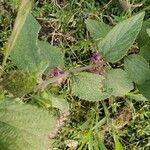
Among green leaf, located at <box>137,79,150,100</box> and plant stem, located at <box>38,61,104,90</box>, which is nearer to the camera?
plant stem, located at <box>38,61,104,90</box>

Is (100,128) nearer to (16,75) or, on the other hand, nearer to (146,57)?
(146,57)

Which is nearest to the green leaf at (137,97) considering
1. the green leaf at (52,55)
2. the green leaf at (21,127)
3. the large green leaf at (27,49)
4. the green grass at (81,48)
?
the green grass at (81,48)

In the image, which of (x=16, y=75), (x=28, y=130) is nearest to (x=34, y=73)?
(x=16, y=75)

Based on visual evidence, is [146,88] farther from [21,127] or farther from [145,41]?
[21,127]

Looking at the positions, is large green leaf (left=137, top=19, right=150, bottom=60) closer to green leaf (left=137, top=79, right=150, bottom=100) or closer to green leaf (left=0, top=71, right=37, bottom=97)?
green leaf (left=137, top=79, right=150, bottom=100)

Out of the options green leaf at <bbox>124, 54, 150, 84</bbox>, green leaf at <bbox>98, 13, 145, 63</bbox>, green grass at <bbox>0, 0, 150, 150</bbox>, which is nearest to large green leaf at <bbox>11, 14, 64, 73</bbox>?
green leaf at <bbox>98, 13, 145, 63</bbox>

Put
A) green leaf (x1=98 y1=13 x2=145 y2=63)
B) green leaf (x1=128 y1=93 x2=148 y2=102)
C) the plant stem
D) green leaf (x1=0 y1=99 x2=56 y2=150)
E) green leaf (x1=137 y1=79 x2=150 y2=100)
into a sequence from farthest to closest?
green leaf (x1=128 y1=93 x2=148 y2=102)
green leaf (x1=137 y1=79 x2=150 y2=100)
green leaf (x1=98 y1=13 x2=145 y2=63)
the plant stem
green leaf (x1=0 y1=99 x2=56 y2=150)

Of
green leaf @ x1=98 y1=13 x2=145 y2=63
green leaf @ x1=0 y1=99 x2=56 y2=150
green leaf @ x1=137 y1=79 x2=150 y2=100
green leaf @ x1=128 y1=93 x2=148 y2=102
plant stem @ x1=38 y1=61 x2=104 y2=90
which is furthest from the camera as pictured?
green leaf @ x1=128 y1=93 x2=148 y2=102

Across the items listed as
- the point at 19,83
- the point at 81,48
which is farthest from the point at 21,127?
the point at 81,48
